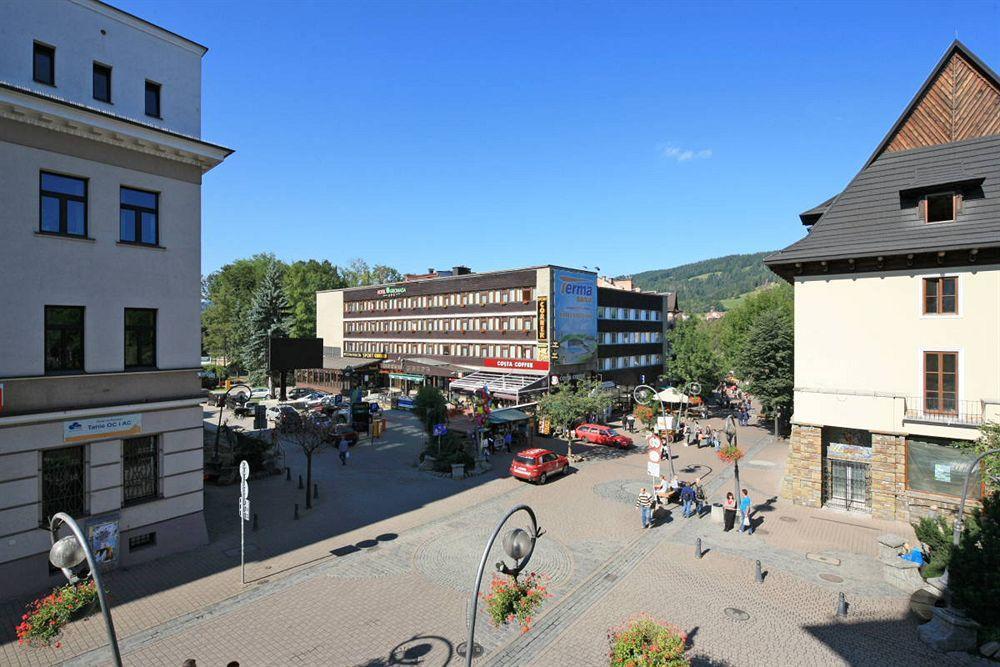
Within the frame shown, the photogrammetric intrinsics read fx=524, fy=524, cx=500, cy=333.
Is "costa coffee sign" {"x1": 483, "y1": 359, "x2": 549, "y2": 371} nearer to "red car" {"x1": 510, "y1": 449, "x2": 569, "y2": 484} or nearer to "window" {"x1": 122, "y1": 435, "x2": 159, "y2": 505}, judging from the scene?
"red car" {"x1": 510, "y1": 449, "x2": 569, "y2": 484}

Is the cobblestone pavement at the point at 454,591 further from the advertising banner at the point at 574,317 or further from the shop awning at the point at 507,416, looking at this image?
the advertising banner at the point at 574,317

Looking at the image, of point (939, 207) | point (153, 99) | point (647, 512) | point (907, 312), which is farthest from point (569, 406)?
point (153, 99)

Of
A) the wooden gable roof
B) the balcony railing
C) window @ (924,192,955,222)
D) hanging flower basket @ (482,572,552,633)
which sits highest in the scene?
the wooden gable roof

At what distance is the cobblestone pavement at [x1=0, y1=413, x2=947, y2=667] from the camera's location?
37.4 feet

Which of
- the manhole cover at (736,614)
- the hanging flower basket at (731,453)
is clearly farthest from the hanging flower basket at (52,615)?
the hanging flower basket at (731,453)

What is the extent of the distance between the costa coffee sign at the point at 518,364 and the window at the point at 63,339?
3556 cm

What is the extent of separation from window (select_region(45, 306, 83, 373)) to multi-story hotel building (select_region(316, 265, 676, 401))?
32440 mm

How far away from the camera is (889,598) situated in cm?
1397

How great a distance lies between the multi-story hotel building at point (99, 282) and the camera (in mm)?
13031

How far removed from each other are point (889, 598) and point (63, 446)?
874 inches

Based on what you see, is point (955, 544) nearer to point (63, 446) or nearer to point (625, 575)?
point (625, 575)

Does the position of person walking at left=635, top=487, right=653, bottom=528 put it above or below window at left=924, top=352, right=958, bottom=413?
below

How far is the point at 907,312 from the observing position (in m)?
19.5

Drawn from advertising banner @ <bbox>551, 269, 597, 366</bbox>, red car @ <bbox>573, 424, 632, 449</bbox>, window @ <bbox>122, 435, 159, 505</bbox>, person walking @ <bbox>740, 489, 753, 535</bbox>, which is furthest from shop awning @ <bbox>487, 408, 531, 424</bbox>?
window @ <bbox>122, 435, 159, 505</bbox>
